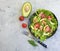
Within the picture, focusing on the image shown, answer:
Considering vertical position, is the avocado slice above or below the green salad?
above

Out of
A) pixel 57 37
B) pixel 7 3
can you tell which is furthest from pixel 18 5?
pixel 57 37

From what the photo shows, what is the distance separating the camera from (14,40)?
1.22 meters

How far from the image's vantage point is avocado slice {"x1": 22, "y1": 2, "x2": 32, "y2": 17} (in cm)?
129

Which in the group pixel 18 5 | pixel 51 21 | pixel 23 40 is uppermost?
pixel 18 5

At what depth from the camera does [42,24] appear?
1.24 metres

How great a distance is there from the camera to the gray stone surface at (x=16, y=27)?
3.91ft

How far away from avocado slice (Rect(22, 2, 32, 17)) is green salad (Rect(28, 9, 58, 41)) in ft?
0.13

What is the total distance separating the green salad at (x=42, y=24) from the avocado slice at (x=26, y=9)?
4 cm

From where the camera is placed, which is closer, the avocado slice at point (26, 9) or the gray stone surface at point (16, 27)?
the gray stone surface at point (16, 27)

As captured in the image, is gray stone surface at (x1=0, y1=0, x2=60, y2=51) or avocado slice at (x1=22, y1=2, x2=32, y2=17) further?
avocado slice at (x1=22, y1=2, x2=32, y2=17)

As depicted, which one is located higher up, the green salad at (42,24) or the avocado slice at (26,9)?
the avocado slice at (26,9)

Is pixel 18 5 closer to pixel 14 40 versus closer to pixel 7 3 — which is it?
pixel 7 3

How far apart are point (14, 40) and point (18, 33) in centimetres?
5

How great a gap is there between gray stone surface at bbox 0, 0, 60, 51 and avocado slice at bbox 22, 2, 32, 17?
0.03 m
